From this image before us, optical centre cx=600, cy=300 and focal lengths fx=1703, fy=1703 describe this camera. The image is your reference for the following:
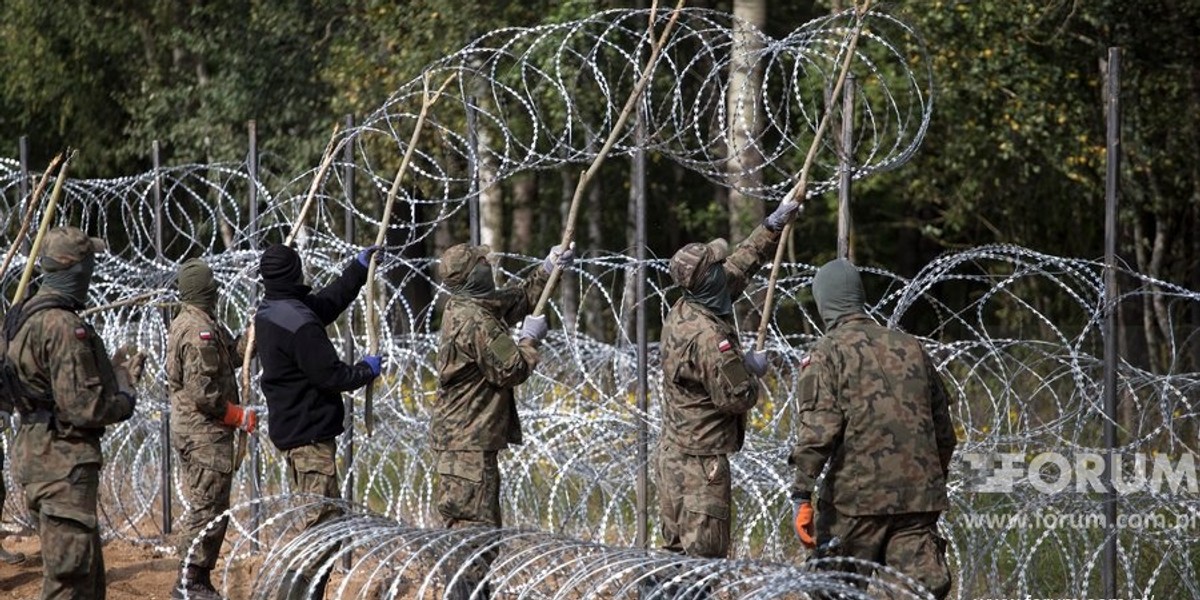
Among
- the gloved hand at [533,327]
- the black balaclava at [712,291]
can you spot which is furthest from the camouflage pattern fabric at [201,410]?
the black balaclava at [712,291]

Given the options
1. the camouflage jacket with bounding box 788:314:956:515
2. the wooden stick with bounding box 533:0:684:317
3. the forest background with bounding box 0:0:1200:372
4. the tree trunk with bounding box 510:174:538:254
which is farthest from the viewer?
the tree trunk with bounding box 510:174:538:254

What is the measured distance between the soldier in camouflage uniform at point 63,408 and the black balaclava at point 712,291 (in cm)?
263

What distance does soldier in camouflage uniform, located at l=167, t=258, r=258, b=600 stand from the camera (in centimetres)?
901

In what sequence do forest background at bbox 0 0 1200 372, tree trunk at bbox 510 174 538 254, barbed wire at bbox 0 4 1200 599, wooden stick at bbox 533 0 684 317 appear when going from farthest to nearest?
tree trunk at bbox 510 174 538 254, forest background at bbox 0 0 1200 372, wooden stick at bbox 533 0 684 317, barbed wire at bbox 0 4 1200 599

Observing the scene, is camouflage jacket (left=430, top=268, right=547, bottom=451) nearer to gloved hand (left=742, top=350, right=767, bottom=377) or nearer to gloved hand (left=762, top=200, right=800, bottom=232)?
gloved hand (left=742, top=350, right=767, bottom=377)

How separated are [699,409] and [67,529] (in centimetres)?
290

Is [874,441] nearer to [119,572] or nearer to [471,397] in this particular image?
[471,397]

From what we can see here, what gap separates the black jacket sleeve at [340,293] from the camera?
27.5ft

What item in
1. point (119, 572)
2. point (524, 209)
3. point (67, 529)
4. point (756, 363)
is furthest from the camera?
point (524, 209)

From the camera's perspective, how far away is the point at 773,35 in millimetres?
22781

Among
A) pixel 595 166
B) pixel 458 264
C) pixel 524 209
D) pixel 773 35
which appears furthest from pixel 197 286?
pixel 773 35

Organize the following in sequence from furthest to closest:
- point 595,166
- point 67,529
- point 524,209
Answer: point 524,209
point 595,166
point 67,529

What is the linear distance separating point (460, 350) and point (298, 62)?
1402 centimetres

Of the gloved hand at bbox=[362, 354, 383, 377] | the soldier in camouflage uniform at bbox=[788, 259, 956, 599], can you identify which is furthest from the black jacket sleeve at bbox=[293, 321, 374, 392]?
the soldier in camouflage uniform at bbox=[788, 259, 956, 599]
